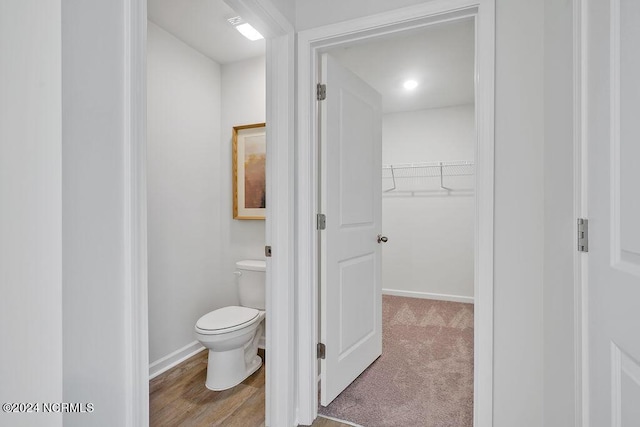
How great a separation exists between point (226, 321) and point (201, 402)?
0.46 meters

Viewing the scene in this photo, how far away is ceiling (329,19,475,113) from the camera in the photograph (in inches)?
94.0

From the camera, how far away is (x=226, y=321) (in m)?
2.13

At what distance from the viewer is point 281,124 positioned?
1.69 m

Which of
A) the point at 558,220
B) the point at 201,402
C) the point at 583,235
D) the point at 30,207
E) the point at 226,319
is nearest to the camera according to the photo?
the point at 30,207

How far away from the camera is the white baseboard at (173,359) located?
2.23 meters

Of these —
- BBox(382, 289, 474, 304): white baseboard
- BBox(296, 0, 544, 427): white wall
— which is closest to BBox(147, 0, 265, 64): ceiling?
BBox(296, 0, 544, 427): white wall

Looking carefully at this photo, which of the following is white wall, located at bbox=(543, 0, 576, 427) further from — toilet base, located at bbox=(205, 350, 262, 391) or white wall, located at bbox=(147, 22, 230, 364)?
white wall, located at bbox=(147, 22, 230, 364)

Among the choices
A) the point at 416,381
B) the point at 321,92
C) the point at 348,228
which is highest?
the point at 321,92

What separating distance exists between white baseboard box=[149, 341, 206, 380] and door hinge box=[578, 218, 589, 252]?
2.41 metres

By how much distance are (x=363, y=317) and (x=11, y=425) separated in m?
1.90

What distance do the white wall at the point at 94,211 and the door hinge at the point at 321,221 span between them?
1.06 m

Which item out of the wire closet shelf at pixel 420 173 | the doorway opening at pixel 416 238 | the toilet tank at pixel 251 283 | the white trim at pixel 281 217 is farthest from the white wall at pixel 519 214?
the wire closet shelf at pixel 420 173

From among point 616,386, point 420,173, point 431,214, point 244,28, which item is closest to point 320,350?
point 616,386

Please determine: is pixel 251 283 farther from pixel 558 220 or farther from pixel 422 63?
pixel 422 63
